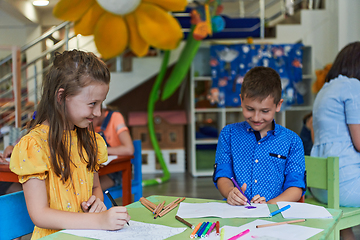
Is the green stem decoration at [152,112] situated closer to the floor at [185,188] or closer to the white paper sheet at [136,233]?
the floor at [185,188]

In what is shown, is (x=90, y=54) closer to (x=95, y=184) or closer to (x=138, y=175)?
(x=95, y=184)

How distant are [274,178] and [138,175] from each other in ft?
3.63

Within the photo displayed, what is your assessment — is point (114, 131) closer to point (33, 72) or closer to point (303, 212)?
point (33, 72)

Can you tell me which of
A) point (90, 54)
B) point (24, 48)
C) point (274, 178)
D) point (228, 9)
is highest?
point (228, 9)

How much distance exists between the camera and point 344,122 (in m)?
1.68

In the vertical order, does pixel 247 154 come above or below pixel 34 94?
below

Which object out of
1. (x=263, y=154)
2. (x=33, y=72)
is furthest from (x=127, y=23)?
(x=263, y=154)

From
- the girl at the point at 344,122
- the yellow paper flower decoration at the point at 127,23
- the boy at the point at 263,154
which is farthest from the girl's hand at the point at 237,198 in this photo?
the yellow paper flower decoration at the point at 127,23

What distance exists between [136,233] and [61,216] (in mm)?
196

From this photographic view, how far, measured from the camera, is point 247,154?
1.36m

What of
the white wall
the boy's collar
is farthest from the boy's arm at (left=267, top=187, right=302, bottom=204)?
the white wall

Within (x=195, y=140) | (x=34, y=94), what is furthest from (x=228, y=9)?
(x=34, y=94)

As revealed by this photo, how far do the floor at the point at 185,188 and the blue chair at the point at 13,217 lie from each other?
2004 millimetres

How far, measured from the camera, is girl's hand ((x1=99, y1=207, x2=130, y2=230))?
80 cm
